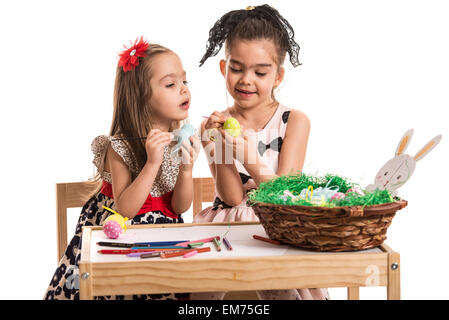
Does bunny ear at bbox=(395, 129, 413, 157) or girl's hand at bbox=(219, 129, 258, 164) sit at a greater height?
bunny ear at bbox=(395, 129, 413, 157)

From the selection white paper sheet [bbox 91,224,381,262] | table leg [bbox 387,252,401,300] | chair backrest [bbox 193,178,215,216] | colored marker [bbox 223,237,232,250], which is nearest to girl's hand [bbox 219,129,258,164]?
white paper sheet [bbox 91,224,381,262]

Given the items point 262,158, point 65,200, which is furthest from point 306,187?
point 65,200

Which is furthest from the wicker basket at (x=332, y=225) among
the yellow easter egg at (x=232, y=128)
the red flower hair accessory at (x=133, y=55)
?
the red flower hair accessory at (x=133, y=55)

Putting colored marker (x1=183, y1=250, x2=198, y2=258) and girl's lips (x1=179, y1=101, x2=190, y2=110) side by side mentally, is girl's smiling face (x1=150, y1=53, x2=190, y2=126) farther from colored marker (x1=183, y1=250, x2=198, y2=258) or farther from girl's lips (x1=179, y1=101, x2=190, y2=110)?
colored marker (x1=183, y1=250, x2=198, y2=258)

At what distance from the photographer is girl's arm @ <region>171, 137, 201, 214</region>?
206 centimetres

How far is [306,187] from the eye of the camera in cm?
172

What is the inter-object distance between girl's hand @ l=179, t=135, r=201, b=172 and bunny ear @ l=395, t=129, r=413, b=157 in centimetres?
72

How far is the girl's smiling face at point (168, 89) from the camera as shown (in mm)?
2086

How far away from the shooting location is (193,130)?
2.06 m

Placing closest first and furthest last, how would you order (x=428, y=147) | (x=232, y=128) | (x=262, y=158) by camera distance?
(x=428, y=147) → (x=232, y=128) → (x=262, y=158)

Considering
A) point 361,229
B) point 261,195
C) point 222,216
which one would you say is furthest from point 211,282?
point 222,216

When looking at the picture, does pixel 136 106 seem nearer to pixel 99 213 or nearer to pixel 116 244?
pixel 99 213

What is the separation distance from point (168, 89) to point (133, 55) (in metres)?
0.17

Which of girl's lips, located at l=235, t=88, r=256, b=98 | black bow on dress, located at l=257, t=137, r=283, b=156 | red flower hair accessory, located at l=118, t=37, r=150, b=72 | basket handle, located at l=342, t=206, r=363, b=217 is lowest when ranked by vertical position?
basket handle, located at l=342, t=206, r=363, b=217
